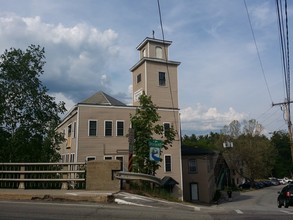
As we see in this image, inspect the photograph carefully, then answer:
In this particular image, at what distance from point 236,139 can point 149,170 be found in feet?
204

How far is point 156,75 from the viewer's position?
4184cm

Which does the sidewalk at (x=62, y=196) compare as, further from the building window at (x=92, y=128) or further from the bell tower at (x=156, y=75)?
the bell tower at (x=156, y=75)

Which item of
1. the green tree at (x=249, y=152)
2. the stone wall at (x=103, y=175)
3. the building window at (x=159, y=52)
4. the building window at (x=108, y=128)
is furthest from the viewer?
the green tree at (x=249, y=152)

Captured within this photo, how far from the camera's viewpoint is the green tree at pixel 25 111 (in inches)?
843

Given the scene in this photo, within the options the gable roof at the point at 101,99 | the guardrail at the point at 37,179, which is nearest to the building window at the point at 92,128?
the gable roof at the point at 101,99

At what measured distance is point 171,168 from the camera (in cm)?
4003

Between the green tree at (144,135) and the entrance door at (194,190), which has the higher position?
the green tree at (144,135)

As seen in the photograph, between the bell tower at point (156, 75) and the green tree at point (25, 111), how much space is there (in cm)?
1876

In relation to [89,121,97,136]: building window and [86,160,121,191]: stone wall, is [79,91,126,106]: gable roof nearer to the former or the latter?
[89,121,97,136]: building window

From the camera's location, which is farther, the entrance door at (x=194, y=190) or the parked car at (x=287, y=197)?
the entrance door at (x=194, y=190)

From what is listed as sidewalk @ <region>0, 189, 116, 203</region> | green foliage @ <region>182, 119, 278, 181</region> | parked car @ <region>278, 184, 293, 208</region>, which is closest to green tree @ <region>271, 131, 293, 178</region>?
green foliage @ <region>182, 119, 278, 181</region>

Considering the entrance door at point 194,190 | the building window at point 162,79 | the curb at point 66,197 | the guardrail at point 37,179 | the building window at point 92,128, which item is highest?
the building window at point 162,79

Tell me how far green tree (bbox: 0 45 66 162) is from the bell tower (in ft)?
61.5

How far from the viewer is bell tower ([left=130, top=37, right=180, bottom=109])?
41219 mm
